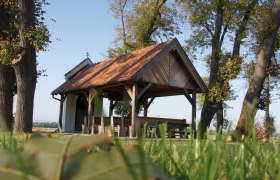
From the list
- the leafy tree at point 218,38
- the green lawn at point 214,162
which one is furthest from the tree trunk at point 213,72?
the green lawn at point 214,162

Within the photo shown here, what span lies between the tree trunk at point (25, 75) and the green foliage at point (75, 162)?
15.4 m

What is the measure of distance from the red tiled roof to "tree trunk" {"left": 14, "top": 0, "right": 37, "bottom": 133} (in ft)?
14.4

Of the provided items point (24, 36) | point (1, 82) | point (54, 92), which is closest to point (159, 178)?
point (24, 36)

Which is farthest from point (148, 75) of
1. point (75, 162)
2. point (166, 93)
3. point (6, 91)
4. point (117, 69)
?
point (75, 162)

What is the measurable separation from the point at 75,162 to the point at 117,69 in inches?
798

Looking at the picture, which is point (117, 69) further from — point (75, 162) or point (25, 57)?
point (75, 162)

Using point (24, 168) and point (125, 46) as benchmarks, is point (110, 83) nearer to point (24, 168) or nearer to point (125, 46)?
point (125, 46)

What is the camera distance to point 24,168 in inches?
Answer: 18.8

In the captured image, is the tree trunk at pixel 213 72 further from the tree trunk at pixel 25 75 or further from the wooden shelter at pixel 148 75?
the tree trunk at pixel 25 75

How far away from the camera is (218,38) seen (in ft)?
85.4

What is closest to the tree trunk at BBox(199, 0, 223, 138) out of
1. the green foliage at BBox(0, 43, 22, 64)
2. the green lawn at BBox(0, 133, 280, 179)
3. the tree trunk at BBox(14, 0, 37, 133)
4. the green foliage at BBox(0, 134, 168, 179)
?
the tree trunk at BBox(14, 0, 37, 133)

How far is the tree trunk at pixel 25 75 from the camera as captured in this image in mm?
15406

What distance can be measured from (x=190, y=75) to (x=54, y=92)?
9.75m

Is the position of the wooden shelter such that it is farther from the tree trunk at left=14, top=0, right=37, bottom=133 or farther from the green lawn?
the green lawn
